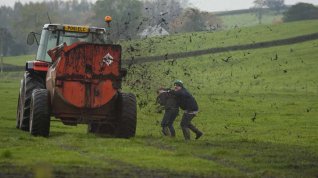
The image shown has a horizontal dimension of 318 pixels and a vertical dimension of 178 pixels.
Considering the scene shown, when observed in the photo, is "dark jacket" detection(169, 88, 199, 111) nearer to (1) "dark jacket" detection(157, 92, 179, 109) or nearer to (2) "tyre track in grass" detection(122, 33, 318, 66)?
(1) "dark jacket" detection(157, 92, 179, 109)

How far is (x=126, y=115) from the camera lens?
68.7ft

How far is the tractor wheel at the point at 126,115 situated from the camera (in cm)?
2095

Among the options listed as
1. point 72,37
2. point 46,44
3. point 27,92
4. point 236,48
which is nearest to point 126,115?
point 27,92

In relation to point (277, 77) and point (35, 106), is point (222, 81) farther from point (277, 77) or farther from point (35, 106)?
point (35, 106)

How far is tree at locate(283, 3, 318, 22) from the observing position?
113000mm

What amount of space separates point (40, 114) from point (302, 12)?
98.4m

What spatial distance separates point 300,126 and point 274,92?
74.9 feet

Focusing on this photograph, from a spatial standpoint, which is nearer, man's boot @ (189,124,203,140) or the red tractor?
the red tractor

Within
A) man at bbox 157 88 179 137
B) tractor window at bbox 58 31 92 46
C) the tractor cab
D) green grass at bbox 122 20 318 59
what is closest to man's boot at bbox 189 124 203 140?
man at bbox 157 88 179 137

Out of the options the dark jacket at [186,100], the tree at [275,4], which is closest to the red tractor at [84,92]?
the dark jacket at [186,100]

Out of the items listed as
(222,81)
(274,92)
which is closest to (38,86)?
(274,92)

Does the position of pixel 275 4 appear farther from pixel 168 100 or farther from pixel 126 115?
pixel 126 115

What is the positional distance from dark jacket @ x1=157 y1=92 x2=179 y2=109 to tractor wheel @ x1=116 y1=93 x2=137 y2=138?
178cm

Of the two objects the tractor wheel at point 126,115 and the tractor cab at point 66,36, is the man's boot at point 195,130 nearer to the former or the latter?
the tractor wheel at point 126,115
